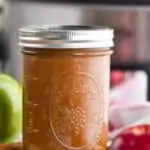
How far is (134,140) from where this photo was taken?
0.61m

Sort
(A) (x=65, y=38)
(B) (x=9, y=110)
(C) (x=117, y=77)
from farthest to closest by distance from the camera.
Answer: (C) (x=117, y=77) → (B) (x=9, y=110) → (A) (x=65, y=38)

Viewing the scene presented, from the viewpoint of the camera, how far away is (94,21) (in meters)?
1.60

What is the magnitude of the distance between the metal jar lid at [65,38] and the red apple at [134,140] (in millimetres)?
128

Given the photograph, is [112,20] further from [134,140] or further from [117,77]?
[134,140]

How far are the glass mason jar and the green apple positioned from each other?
12 cm

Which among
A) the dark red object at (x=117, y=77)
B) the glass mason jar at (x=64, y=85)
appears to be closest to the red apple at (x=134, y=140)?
the glass mason jar at (x=64, y=85)

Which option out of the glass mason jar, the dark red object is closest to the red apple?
the glass mason jar

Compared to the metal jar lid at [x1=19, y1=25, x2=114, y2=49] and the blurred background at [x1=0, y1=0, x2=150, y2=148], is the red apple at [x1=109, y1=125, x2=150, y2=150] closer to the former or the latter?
the metal jar lid at [x1=19, y1=25, x2=114, y2=49]

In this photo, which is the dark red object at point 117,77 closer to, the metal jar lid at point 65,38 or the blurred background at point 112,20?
the blurred background at point 112,20

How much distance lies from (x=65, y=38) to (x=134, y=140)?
0.16 meters

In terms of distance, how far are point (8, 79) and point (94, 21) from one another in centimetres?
93

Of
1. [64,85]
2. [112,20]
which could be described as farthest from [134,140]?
[112,20]

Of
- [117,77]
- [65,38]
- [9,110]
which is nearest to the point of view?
[65,38]

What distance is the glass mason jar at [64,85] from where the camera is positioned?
520 mm
